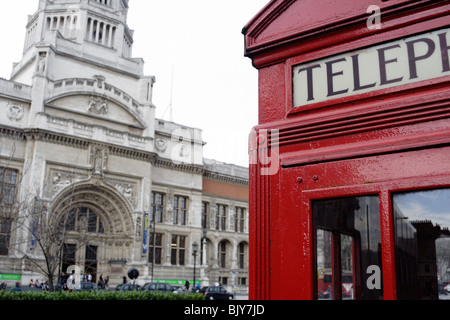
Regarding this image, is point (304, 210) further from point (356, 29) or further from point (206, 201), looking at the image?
point (206, 201)

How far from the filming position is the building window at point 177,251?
39062mm

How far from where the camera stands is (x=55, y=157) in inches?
1255

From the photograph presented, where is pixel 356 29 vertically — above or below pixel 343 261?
above

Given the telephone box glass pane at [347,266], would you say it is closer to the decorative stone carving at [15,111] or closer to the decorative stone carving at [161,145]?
the decorative stone carving at [15,111]

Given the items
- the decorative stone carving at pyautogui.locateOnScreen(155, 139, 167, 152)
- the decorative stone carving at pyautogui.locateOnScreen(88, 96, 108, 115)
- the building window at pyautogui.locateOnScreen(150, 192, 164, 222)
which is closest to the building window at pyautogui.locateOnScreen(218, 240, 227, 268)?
the building window at pyautogui.locateOnScreen(150, 192, 164, 222)

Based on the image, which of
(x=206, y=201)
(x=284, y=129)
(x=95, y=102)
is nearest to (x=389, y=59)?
(x=284, y=129)

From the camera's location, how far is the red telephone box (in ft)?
7.53

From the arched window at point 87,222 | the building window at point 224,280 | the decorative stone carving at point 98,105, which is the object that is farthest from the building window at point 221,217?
the decorative stone carving at point 98,105

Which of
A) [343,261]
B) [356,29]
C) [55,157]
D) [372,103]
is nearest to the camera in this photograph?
[372,103]

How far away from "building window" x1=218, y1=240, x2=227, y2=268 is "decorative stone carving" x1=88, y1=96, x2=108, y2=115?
1725 cm

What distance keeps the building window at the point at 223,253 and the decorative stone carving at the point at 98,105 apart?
17.3m

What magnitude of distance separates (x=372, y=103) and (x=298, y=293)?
1.13 m

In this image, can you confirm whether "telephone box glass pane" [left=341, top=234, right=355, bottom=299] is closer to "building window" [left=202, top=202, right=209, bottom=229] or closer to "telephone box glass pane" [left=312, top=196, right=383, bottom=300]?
"telephone box glass pane" [left=312, top=196, right=383, bottom=300]

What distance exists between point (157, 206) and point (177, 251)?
169 inches
